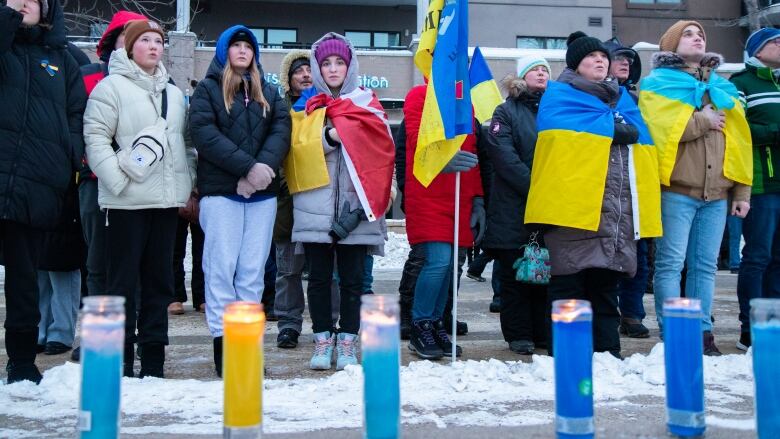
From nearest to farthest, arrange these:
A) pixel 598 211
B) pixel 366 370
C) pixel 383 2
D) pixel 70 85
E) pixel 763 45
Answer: pixel 366 370 → pixel 70 85 → pixel 598 211 → pixel 763 45 → pixel 383 2

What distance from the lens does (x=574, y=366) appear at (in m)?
2.99

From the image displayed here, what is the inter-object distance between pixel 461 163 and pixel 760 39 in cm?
274

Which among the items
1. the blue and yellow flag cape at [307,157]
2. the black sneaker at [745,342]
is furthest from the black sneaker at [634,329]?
the blue and yellow flag cape at [307,157]

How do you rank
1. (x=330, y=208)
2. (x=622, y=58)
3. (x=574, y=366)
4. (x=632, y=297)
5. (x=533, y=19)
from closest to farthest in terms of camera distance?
(x=574, y=366) < (x=330, y=208) < (x=632, y=297) < (x=622, y=58) < (x=533, y=19)

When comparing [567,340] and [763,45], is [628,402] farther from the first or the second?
[763,45]

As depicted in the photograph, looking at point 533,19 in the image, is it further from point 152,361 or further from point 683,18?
point 152,361

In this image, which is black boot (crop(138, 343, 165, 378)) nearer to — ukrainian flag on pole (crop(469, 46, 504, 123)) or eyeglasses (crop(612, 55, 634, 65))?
ukrainian flag on pole (crop(469, 46, 504, 123))

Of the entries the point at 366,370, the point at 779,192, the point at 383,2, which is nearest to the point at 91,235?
the point at 366,370

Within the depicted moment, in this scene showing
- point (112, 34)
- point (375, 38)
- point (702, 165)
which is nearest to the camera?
point (702, 165)

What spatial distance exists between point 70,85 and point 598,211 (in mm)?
3455

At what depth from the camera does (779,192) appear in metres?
5.96

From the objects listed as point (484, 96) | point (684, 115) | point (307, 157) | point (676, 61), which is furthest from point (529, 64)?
point (307, 157)

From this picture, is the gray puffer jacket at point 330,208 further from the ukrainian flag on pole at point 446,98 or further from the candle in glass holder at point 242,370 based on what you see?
the candle in glass holder at point 242,370

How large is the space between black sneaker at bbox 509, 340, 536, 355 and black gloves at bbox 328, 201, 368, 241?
158 centimetres
